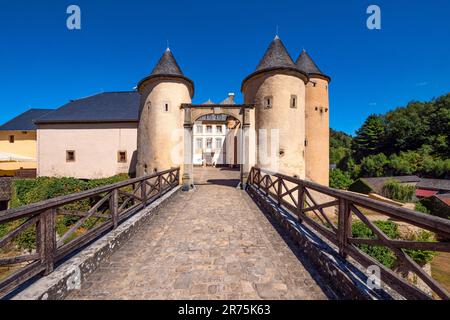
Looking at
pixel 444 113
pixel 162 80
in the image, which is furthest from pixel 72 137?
pixel 444 113

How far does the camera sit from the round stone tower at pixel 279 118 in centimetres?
Answer: 1070

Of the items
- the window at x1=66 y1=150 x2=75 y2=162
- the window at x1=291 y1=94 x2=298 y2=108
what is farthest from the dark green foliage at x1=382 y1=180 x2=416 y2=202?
the window at x1=66 y1=150 x2=75 y2=162

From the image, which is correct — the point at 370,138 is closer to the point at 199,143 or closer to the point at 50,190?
the point at 199,143

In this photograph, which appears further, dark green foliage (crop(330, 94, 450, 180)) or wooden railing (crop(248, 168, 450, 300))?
dark green foliage (crop(330, 94, 450, 180))

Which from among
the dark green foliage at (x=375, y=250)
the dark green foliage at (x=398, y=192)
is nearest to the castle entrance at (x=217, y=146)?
the dark green foliage at (x=375, y=250)

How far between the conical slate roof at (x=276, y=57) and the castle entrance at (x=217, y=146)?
285cm

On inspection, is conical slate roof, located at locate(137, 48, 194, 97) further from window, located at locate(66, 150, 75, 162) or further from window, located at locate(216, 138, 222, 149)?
window, located at locate(216, 138, 222, 149)

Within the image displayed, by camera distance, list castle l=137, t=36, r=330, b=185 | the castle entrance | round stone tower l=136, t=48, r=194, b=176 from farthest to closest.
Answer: round stone tower l=136, t=48, r=194, b=176 → castle l=137, t=36, r=330, b=185 → the castle entrance

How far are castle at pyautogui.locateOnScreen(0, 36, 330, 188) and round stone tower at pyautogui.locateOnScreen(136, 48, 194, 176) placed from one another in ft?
0.18

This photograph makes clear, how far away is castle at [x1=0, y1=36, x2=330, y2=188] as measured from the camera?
1067 centimetres

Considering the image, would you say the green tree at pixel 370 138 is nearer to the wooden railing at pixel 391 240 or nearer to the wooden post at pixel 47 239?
the wooden railing at pixel 391 240

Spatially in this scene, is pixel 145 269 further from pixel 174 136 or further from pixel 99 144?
pixel 99 144

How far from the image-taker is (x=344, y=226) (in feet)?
9.29
